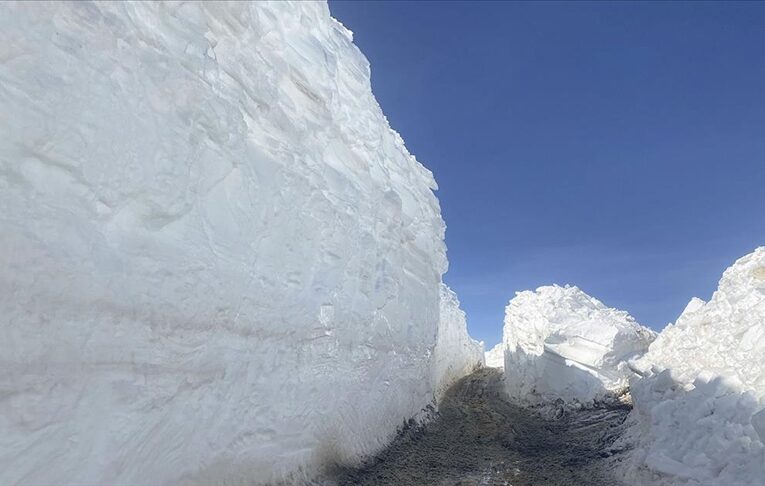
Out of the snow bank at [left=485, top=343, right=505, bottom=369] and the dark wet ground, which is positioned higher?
the snow bank at [left=485, top=343, right=505, bottom=369]

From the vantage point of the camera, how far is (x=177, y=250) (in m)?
6.79

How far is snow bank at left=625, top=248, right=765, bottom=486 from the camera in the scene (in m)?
9.27

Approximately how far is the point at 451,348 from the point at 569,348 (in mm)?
6227

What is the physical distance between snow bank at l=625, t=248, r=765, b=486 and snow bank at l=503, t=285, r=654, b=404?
6917 millimetres

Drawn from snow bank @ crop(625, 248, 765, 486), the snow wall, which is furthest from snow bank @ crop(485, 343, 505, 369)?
the snow wall

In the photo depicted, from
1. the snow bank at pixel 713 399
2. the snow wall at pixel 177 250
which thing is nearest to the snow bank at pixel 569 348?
the snow bank at pixel 713 399

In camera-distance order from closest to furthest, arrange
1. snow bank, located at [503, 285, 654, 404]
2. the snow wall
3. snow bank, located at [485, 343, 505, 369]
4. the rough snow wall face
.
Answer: the snow wall < snow bank, located at [503, 285, 654, 404] < the rough snow wall face < snow bank, located at [485, 343, 505, 369]

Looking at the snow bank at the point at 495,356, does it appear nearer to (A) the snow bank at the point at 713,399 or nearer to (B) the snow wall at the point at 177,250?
(A) the snow bank at the point at 713,399

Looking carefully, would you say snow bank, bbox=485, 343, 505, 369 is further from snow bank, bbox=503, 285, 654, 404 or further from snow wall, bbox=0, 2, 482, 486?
snow wall, bbox=0, 2, 482, 486

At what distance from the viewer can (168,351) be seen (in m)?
6.62

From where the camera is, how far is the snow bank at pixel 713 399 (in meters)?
9.27

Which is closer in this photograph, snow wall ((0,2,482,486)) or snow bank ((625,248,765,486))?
snow wall ((0,2,482,486))

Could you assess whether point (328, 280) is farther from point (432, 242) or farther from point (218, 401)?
point (432, 242)

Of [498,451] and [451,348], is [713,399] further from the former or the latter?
[451,348]
